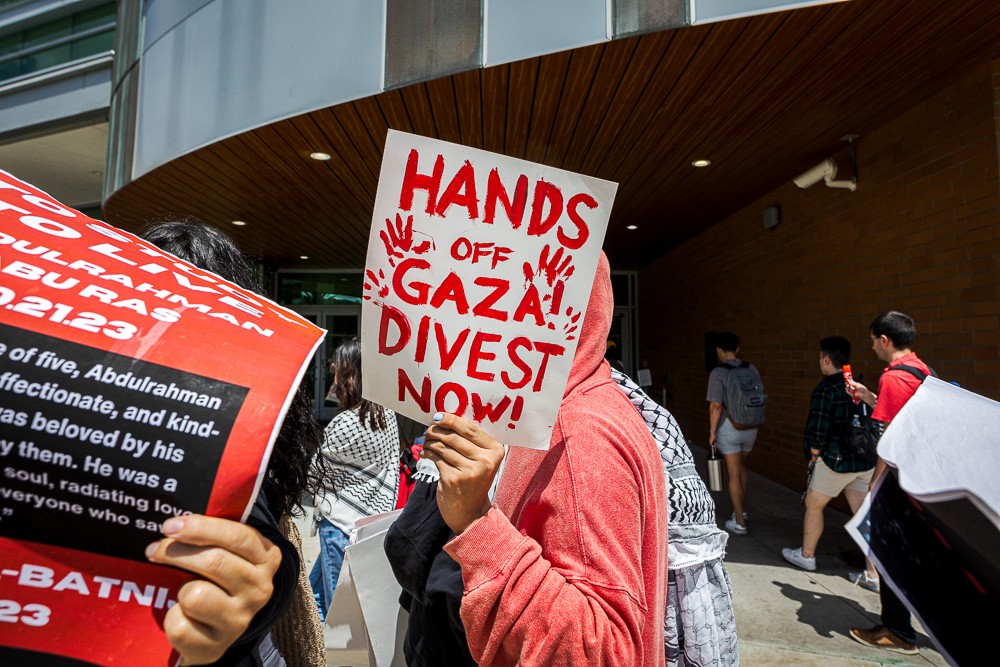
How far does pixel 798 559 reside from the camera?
476cm

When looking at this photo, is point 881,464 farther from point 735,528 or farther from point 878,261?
point 878,261

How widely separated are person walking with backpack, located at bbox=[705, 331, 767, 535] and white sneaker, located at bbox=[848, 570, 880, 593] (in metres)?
1.10

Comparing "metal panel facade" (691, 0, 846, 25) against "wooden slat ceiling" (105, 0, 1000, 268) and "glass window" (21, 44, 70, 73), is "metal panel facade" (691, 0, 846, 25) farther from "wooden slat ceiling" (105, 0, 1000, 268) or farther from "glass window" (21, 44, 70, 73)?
"glass window" (21, 44, 70, 73)

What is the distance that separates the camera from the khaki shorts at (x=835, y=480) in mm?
4316

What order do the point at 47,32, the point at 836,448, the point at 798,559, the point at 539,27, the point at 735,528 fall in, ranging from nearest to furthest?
1. the point at 539,27
2. the point at 836,448
3. the point at 798,559
4. the point at 735,528
5. the point at 47,32

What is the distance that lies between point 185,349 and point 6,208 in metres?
0.33

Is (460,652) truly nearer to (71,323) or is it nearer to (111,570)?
(111,570)

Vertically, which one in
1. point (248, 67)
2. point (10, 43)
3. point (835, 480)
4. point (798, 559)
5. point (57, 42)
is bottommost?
point (798, 559)

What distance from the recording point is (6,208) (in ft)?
2.44

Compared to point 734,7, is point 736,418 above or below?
below

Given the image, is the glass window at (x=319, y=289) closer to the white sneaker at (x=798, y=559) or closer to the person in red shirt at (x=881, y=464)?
the white sneaker at (x=798, y=559)

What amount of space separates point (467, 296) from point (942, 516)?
86cm

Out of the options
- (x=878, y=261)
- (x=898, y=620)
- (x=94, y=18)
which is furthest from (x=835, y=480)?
(x=94, y=18)

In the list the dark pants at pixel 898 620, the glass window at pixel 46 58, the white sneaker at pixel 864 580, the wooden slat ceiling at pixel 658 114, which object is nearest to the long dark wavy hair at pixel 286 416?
the wooden slat ceiling at pixel 658 114
